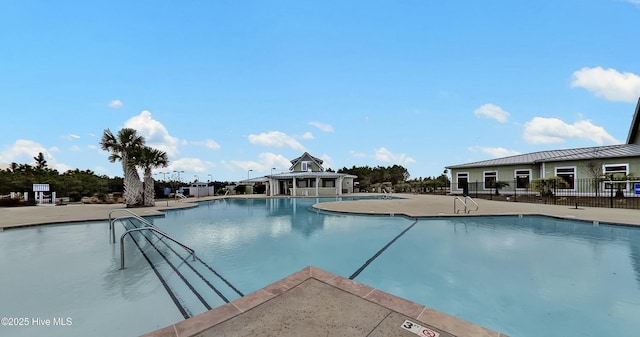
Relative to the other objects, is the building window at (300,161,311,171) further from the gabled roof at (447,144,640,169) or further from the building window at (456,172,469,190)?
the building window at (456,172,469,190)

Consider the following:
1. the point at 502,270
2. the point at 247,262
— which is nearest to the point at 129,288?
the point at 247,262

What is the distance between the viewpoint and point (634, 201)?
43.9 ft

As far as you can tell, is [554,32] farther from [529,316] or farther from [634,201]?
[529,316]

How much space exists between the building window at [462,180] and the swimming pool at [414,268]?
1452 cm

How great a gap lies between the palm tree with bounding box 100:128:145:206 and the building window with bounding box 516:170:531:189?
28.4 meters

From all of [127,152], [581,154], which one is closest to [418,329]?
[127,152]

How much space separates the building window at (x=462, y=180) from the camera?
23.1 metres

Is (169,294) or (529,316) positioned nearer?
(529,316)

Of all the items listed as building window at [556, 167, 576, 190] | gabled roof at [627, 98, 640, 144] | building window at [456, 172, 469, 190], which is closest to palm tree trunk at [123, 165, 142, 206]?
building window at [456, 172, 469, 190]

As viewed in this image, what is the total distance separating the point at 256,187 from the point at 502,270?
105 ft

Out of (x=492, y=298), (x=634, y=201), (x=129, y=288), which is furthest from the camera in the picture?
(x=634, y=201)

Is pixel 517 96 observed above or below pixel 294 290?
above

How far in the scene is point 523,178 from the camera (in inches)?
792

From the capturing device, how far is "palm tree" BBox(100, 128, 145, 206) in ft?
52.1
